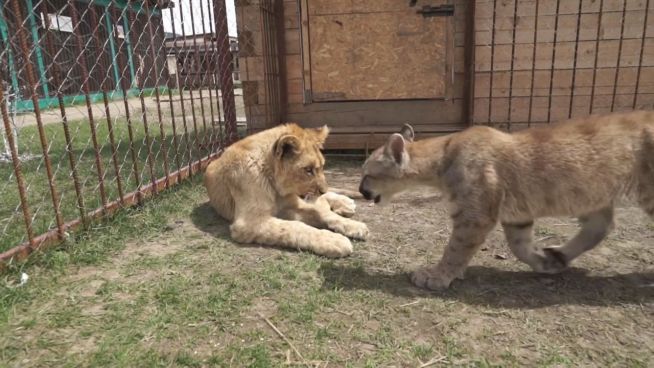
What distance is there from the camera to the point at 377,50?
26.1 ft

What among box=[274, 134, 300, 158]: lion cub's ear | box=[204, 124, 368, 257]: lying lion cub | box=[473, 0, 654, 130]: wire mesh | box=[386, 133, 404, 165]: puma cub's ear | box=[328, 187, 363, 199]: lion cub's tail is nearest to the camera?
box=[386, 133, 404, 165]: puma cub's ear

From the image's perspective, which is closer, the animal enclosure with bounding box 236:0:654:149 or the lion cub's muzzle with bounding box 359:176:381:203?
the lion cub's muzzle with bounding box 359:176:381:203

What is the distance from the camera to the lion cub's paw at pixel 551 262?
358cm

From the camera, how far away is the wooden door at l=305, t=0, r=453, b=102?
25.2 feet

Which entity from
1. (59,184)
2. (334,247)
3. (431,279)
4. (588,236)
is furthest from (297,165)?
(59,184)

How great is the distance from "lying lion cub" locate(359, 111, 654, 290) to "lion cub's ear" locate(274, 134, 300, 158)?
46.9 inches

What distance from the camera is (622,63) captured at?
7.36 m

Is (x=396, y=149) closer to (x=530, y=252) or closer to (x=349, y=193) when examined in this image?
(x=530, y=252)

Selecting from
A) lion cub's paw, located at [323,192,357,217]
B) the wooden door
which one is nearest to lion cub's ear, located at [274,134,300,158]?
lion cub's paw, located at [323,192,357,217]

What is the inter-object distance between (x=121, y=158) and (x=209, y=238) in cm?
437

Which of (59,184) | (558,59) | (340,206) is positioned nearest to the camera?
(340,206)

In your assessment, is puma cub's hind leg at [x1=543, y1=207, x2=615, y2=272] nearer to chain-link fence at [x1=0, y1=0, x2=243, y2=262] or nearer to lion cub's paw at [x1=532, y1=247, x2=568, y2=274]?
lion cub's paw at [x1=532, y1=247, x2=568, y2=274]

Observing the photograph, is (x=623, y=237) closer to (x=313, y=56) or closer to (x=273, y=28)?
(x=313, y=56)

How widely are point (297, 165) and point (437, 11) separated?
14.7ft
